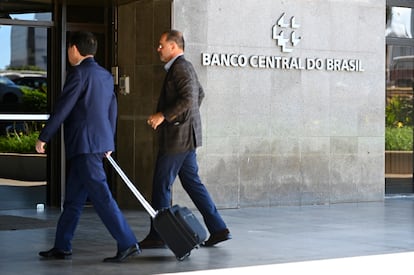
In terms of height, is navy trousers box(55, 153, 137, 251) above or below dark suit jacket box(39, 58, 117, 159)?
below

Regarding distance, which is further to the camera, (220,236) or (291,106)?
(291,106)

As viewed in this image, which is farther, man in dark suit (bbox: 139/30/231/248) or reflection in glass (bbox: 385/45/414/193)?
reflection in glass (bbox: 385/45/414/193)

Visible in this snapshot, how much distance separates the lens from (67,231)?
8711 millimetres

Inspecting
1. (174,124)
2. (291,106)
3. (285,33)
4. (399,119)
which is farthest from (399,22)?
(174,124)

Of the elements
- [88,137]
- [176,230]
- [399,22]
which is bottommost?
[176,230]

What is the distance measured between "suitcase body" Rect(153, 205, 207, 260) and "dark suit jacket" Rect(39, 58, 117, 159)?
0.76 metres

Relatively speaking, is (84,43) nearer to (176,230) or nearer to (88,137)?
(88,137)

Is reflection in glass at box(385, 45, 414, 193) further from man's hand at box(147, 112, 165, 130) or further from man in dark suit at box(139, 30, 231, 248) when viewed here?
man's hand at box(147, 112, 165, 130)

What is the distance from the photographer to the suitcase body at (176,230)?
27.2ft

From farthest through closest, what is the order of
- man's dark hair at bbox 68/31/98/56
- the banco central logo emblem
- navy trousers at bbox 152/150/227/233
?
the banco central logo emblem, navy trousers at bbox 152/150/227/233, man's dark hair at bbox 68/31/98/56

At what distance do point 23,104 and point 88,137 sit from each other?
495 centimetres

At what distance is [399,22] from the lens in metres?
15.3

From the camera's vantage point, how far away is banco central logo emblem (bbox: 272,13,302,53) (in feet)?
44.1

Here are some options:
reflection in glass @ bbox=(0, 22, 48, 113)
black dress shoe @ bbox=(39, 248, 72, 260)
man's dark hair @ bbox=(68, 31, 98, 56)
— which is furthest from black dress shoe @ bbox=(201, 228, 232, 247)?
reflection in glass @ bbox=(0, 22, 48, 113)
